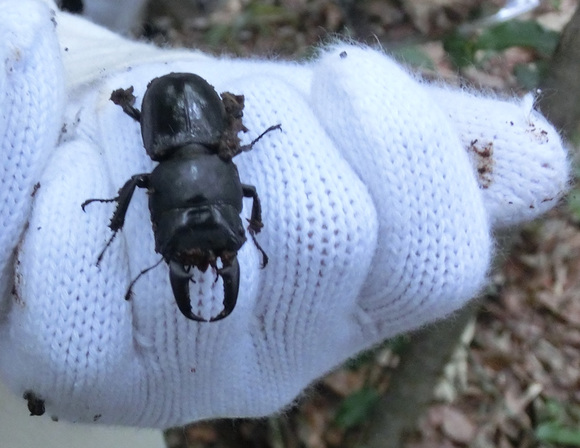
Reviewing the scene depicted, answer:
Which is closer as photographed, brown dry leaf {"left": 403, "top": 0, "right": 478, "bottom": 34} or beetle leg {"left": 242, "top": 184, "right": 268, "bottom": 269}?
beetle leg {"left": 242, "top": 184, "right": 268, "bottom": 269}

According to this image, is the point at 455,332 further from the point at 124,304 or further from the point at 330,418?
the point at 124,304

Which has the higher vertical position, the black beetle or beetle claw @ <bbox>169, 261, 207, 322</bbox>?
beetle claw @ <bbox>169, 261, 207, 322</bbox>

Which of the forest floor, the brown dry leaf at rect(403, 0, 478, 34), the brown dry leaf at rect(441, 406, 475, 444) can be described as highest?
the brown dry leaf at rect(403, 0, 478, 34)

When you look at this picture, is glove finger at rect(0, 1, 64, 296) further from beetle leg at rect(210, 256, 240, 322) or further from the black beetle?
beetle leg at rect(210, 256, 240, 322)

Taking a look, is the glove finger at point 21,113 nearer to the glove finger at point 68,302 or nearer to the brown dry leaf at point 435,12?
the glove finger at point 68,302

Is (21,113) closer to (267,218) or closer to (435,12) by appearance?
(267,218)

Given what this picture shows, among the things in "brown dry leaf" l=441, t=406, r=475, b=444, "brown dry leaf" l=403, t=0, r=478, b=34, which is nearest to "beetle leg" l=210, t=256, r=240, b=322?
"brown dry leaf" l=441, t=406, r=475, b=444

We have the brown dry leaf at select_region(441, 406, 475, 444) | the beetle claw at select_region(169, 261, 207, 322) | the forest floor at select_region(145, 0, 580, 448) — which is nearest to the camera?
the beetle claw at select_region(169, 261, 207, 322)
